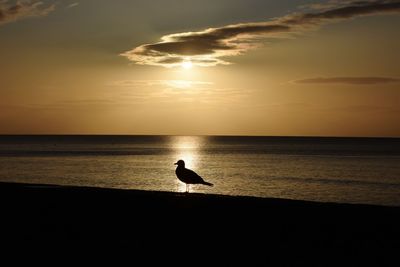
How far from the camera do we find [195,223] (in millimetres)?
11633

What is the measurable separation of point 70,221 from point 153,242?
298 cm

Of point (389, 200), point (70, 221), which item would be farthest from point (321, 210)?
point (389, 200)

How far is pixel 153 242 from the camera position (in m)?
9.52

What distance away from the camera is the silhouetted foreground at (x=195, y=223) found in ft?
31.2

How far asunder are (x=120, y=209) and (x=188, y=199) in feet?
9.36

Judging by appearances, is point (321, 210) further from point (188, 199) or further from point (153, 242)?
point (153, 242)

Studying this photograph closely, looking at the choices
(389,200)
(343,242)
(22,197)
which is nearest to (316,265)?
(343,242)

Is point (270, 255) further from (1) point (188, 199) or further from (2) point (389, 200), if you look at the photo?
(2) point (389, 200)

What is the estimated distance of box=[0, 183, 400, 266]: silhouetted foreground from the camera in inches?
375

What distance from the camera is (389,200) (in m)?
40.6

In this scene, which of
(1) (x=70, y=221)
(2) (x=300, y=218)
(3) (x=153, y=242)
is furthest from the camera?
(2) (x=300, y=218)

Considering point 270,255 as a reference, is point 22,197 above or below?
above

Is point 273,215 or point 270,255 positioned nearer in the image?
point 270,255

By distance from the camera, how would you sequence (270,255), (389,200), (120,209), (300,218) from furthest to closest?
(389,200), (120,209), (300,218), (270,255)
